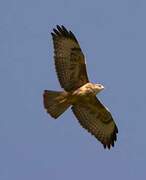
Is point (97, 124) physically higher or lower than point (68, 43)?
lower

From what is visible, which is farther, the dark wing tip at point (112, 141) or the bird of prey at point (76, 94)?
the dark wing tip at point (112, 141)

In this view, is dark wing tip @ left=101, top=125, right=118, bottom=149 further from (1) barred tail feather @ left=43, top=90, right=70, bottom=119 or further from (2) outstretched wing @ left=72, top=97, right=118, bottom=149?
(1) barred tail feather @ left=43, top=90, right=70, bottom=119

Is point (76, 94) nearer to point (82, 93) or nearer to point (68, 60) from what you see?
point (82, 93)

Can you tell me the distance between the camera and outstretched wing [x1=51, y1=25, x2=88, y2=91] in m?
16.8

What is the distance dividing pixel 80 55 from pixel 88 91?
82 cm

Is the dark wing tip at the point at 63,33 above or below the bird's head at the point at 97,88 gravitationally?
above

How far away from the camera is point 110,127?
17.6m

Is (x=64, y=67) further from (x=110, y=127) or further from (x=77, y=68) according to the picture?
(x=110, y=127)

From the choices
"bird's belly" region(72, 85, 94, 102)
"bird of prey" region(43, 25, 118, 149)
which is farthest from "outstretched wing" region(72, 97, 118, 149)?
"bird's belly" region(72, 85, 94, 102)

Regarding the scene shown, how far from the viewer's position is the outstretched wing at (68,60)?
55.2 ft

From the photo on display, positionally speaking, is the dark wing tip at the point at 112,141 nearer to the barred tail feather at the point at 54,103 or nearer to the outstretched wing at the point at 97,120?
the outstretched wing at the point at 97,120

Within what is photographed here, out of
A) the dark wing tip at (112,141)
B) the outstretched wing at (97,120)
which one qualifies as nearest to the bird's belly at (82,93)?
the outstretched wing at (97,120)

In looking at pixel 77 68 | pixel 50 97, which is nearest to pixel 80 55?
pixel 77 68

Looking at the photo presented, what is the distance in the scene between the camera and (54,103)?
53.0 feet
